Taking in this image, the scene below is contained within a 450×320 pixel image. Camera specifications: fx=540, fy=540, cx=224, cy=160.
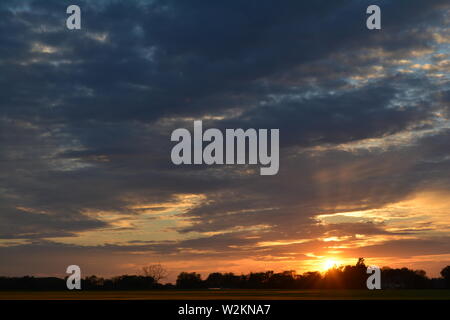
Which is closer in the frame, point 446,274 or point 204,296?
point 204,296

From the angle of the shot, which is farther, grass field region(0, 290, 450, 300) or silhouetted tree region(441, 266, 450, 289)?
silhouetted tree region(441, 266, 450, 289)

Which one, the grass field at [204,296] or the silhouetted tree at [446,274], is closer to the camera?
the grass field at [204,296]
